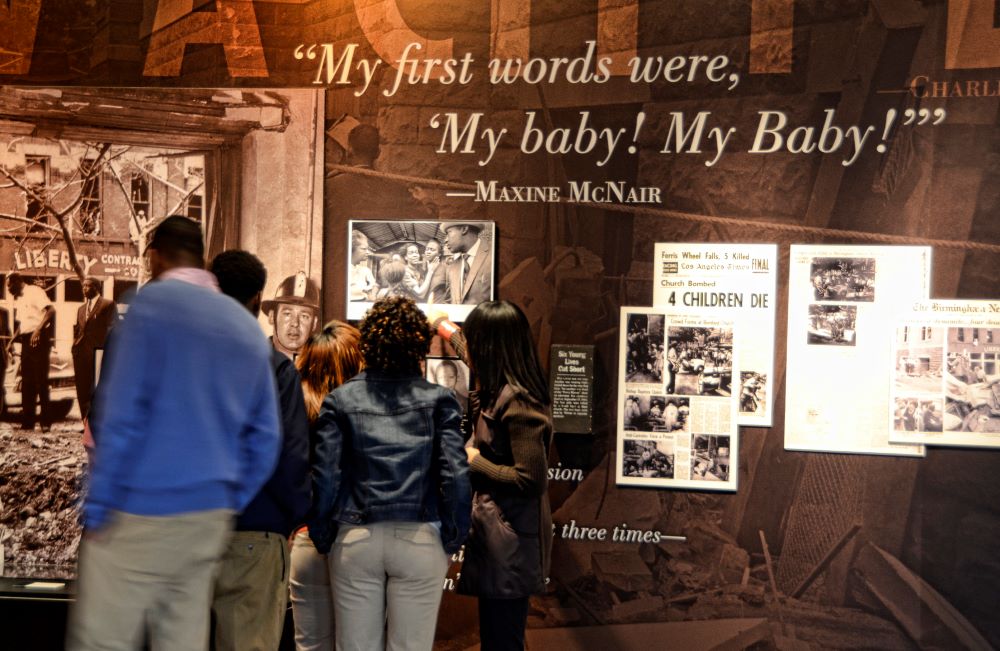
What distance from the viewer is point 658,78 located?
370cm

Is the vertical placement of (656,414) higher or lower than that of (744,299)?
lower

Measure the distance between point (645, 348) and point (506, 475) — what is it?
1117mm

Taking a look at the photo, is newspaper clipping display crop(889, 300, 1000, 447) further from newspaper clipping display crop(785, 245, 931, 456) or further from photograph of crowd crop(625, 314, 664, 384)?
photograph of crowd crop(625, 314, 664, 384)

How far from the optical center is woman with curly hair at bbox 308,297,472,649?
2.65m

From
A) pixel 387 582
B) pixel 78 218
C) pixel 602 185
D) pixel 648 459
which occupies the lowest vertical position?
pixel 387 582

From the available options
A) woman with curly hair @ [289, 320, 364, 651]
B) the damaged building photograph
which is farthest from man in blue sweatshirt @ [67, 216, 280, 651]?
the damaged building photograph

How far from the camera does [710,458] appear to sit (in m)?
3.66

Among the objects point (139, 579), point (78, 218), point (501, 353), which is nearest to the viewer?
point (139, 579)

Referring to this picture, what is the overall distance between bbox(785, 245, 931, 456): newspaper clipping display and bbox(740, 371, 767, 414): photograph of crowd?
9 centimetres

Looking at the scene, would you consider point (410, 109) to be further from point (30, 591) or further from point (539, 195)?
point (30, 591)

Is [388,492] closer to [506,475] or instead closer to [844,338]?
[506,475]

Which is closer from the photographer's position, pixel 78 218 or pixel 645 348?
pixel 645 348

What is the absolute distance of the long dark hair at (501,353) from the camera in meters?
2.93

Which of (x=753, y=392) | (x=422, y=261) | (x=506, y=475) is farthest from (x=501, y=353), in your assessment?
(x=753, y=392)
